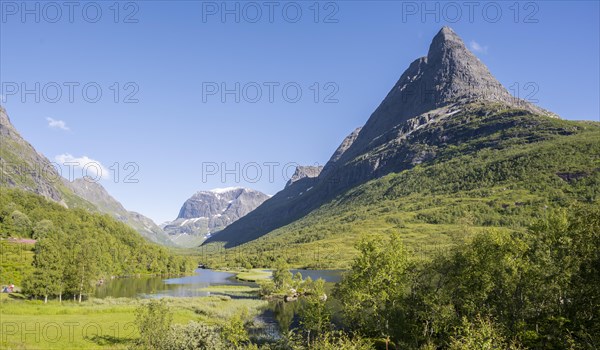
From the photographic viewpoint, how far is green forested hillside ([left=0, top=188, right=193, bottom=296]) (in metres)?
92.6

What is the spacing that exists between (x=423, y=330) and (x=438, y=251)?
12.5 metres

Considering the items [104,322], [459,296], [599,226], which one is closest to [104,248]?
[104,322]

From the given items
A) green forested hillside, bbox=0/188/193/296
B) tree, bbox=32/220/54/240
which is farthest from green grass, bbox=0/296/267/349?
tree, bbox=32/220/54/240

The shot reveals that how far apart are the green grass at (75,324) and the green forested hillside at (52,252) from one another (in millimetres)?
12167

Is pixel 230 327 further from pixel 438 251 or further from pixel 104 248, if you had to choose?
pixel 104 248

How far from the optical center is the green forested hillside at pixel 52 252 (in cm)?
9256

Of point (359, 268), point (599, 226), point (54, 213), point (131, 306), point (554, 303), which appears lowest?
point (131, 306)

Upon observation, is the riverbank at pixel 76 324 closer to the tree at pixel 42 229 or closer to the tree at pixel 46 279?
the tree at pixel 46 279

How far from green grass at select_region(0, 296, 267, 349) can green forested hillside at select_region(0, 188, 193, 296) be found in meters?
12.2


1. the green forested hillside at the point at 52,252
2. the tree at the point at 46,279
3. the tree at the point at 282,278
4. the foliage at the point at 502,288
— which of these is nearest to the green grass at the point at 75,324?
the tree at the point at 46,279

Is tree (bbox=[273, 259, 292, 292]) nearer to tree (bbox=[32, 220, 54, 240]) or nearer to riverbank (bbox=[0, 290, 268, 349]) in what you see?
riverbank (bbox=[0, 290, 268, 349])

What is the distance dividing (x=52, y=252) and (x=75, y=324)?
53844mm

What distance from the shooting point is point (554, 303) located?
4769 centimetres

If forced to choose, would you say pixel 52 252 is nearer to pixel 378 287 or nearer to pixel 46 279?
pixel 46 279
